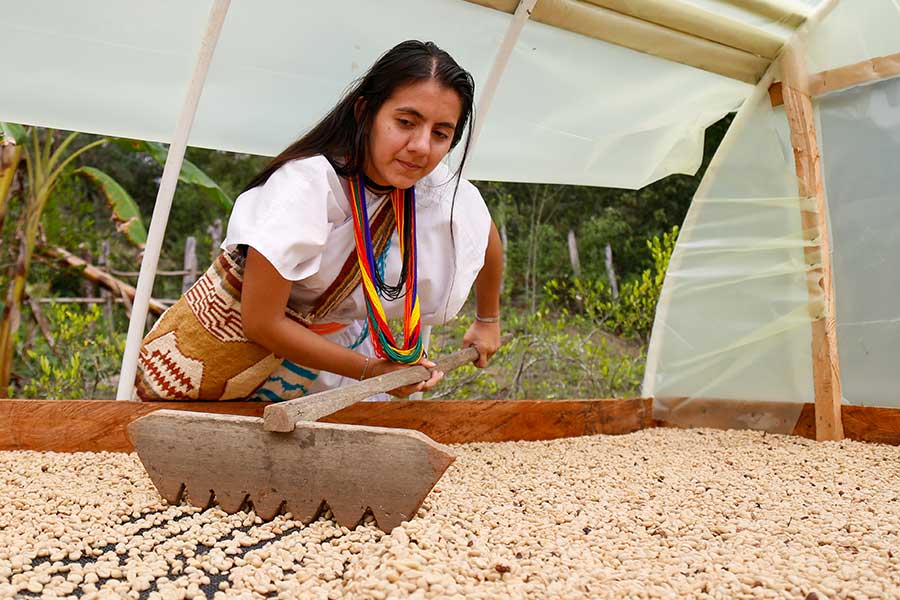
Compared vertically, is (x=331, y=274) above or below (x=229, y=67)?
below

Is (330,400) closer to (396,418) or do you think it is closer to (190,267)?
(396,418)

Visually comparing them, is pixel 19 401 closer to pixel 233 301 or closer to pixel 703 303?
pixel 233 301

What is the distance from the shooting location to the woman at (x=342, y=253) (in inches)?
70.8

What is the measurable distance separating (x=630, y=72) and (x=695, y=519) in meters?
1.81

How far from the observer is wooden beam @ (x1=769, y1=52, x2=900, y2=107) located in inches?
106

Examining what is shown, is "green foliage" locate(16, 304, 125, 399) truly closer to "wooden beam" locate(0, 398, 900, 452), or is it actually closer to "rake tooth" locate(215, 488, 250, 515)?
"wooden beam" locate(0, 398, 900, 452)

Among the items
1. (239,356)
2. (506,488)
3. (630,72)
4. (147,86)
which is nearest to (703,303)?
(630,72)

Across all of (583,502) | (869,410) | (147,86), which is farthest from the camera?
(869,410)

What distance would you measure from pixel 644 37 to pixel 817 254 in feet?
3.36

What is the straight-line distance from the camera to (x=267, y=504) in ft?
4.97

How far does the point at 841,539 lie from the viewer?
1502 millimetres

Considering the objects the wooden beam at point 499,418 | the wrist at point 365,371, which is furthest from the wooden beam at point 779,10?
the wrist at point 365,371

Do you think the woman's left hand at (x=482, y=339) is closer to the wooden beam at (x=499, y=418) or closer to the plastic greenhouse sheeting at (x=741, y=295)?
the wooden beam at (x=499, y=418)

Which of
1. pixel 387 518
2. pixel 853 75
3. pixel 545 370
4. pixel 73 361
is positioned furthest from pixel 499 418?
pixel 545 370
